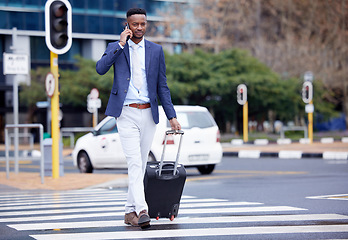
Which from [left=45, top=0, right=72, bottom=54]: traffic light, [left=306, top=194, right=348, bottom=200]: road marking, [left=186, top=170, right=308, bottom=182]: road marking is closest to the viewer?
[left=306, top=194, right=348, bottom=200]: road marking

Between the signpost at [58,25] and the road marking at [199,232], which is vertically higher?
the signpost at [58,25]

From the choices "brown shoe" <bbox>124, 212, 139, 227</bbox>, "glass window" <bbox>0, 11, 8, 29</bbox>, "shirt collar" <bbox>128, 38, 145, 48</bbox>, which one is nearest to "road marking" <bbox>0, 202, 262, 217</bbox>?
"brown shoe" <bbox>124, 212, 139, 227</bbox>

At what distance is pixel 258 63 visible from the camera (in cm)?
4181

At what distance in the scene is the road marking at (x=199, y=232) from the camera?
641cm

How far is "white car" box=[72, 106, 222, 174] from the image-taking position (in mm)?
15734

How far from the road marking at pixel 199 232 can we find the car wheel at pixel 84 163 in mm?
10713

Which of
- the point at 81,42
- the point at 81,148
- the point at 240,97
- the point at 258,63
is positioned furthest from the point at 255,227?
the point at 81,42

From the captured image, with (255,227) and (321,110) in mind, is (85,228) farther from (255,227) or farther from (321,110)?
(321,110)

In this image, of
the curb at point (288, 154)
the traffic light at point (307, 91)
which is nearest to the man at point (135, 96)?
the curb at point (288, 154)

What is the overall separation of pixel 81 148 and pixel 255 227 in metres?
11.0

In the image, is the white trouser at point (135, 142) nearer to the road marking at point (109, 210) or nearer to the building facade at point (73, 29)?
the road marking at point (109, 210)

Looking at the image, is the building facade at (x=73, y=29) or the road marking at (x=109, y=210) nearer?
the road marking at (x=109, y=210)

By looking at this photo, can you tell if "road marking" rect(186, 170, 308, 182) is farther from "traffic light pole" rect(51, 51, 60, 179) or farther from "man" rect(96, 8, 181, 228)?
"man" rect(96, 8, 181, 228)

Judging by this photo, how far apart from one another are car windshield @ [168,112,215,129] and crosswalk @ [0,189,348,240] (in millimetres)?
6092
